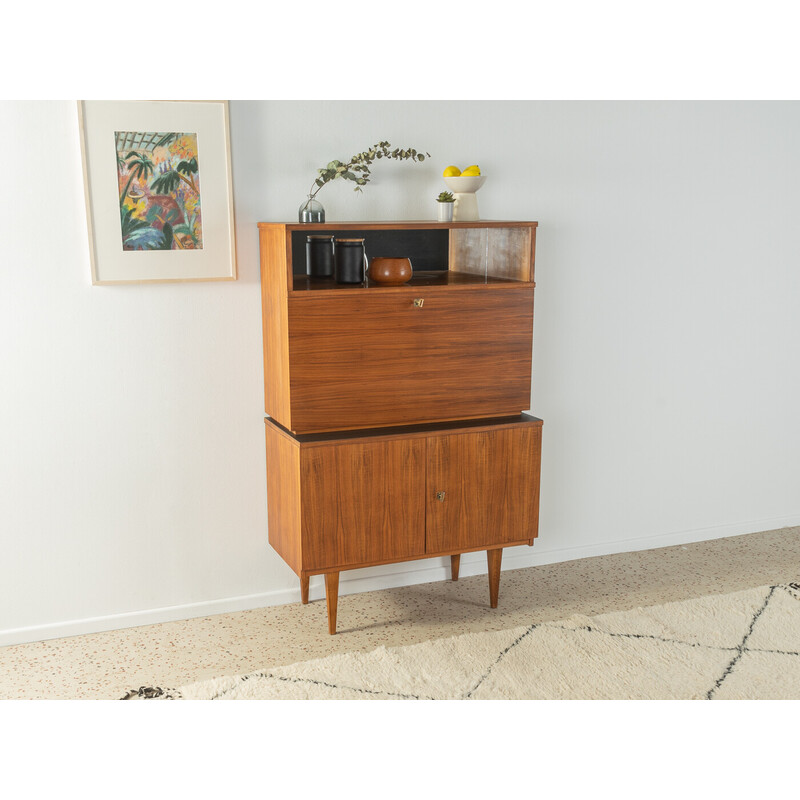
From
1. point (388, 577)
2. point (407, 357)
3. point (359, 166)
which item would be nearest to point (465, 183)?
point (359, 166)

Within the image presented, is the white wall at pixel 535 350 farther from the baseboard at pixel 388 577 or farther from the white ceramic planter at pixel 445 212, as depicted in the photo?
the white ceramic planter at pixel 445 212

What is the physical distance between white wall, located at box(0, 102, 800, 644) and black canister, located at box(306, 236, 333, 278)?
0.18 m

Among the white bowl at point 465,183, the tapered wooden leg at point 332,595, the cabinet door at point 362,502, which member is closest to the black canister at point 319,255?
the white bowl at point 465,183

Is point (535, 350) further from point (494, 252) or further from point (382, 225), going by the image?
point (382, 225)

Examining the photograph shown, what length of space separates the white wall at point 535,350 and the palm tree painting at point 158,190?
0.14 meters

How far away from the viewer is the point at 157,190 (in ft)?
9.18

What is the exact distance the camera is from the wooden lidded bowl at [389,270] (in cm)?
286

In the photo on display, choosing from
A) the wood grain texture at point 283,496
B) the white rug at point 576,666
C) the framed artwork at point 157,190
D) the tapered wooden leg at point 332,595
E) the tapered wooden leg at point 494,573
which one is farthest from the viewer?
the tapered wooden leg at point 494,573

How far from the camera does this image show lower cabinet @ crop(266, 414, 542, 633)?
2.80 m

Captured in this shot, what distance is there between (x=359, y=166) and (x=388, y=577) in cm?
159

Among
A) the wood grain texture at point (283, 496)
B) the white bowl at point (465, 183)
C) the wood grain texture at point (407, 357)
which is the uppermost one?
the white bowl at point (465, 183)

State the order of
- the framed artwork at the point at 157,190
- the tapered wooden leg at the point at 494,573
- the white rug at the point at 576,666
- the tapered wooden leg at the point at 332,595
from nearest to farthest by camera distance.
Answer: the white rug at the point at 576,666
the framed artwork at the point at 157,190
the tapered wooden leg at the point at 332,595
the tapered wooden leg at the point at 494,573

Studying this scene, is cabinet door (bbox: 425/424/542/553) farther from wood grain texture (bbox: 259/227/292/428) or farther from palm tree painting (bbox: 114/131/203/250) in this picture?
palm tree painting (bbox: 114/131/203/250)

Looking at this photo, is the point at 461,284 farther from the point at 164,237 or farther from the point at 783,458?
the point at 783,458
